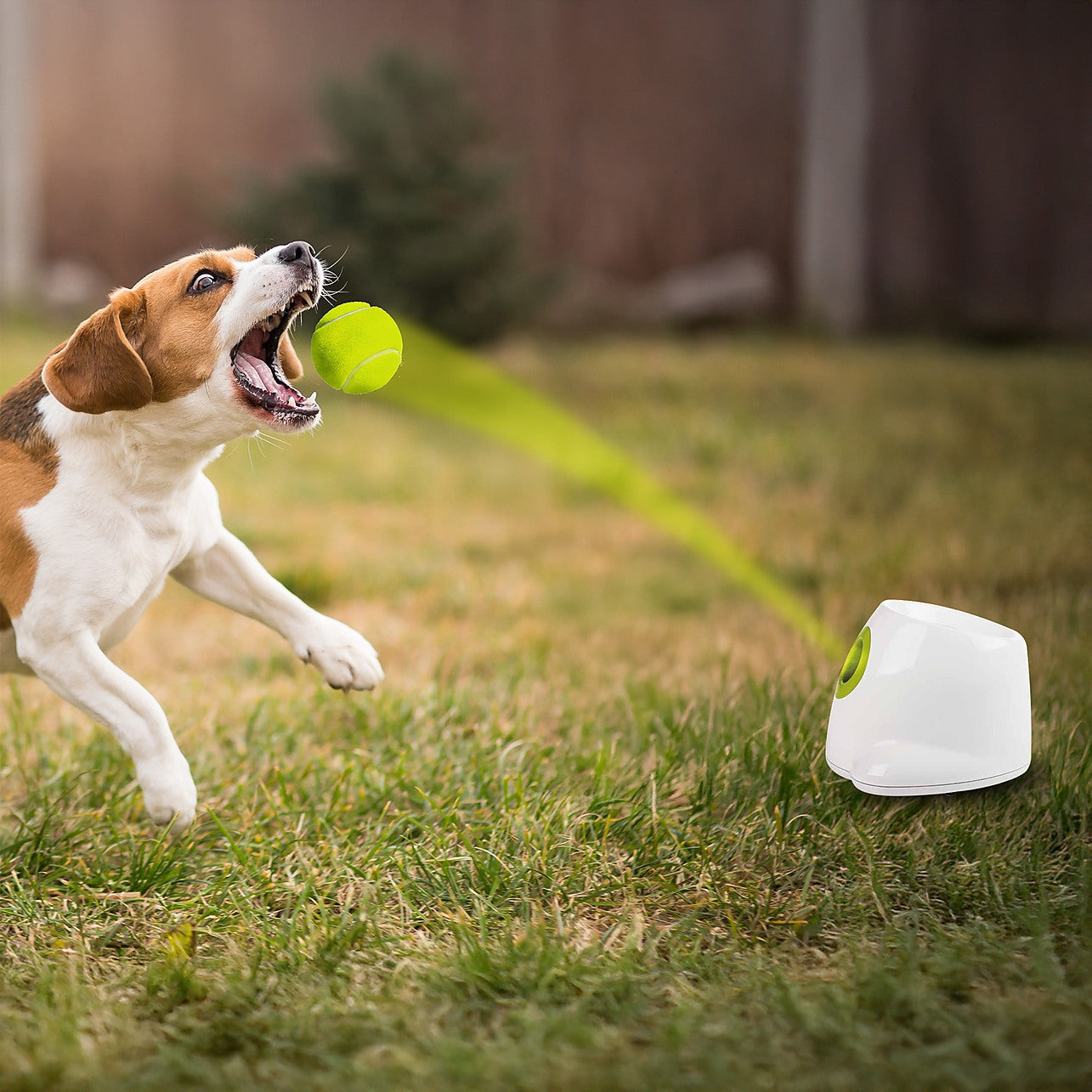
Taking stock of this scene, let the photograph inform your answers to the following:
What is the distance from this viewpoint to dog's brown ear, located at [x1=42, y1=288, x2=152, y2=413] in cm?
206

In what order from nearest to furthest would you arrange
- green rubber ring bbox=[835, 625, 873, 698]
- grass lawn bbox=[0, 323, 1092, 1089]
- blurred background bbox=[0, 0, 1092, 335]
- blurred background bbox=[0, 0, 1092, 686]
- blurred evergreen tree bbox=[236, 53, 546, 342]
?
grass lawn bbox=[0, 323, 1092, 1089]
green rubber ring bbox=[835, 625, 873, 698]
blurred background bbox=[0, 0, 1092, 686]
blurred evergreen tree bbox=[236, 53, 546, 342]
blurred background bbox=[0, 0, 1092, 335]

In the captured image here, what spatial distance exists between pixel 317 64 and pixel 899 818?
670cm

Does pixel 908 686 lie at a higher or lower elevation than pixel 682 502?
higher

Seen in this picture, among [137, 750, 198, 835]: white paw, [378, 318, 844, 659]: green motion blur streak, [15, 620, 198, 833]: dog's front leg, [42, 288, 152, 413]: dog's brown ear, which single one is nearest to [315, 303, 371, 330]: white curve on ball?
[42, 288, 152, 413]: dog's brown ear

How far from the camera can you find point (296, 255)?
2129 millimetres

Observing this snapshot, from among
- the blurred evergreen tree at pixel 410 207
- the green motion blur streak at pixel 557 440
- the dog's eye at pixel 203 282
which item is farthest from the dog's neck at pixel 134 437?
the blurred evergreen tree at pixel 410 207

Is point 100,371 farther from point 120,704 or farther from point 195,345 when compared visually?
point 120,704

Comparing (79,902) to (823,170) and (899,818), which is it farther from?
(823,170)

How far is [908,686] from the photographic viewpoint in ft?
7.20

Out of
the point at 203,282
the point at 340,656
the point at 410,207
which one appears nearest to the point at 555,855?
the point at 340,656

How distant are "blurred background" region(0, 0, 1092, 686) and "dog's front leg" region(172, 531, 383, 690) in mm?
2285

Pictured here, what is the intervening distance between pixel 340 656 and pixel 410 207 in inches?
171

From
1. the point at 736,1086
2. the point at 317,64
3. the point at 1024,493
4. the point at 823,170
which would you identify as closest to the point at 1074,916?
the point at 736,1086

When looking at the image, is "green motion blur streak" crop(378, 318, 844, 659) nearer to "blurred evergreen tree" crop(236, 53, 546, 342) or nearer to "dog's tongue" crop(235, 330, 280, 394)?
"blurred evergreen tree" crop(236, 53, 546, 342)
